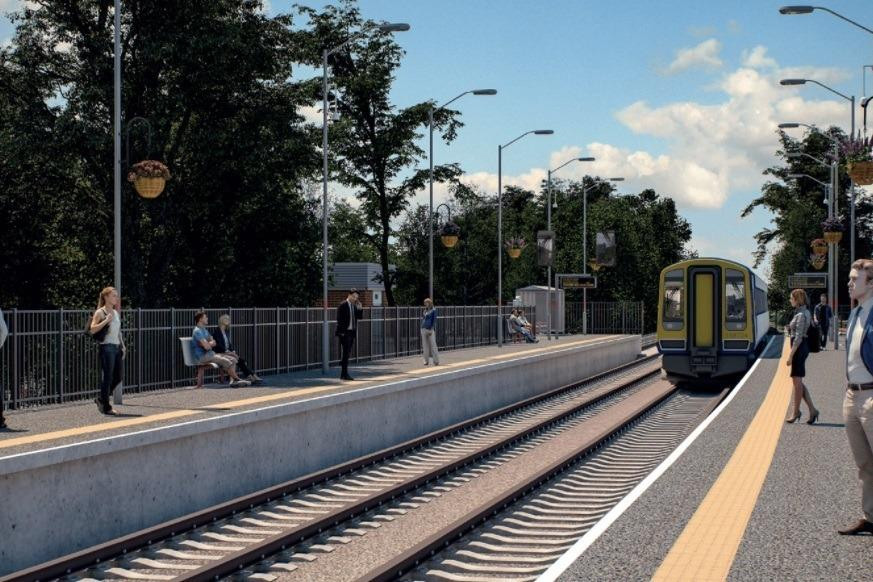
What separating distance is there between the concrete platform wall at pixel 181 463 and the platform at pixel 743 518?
5.09 m

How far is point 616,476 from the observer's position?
16172 mm

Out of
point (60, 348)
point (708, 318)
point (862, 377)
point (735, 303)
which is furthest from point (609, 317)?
point (862, 377)

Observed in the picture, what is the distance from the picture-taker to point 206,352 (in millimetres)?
23484

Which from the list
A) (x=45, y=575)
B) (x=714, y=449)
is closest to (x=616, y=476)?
(x=714, y=449)

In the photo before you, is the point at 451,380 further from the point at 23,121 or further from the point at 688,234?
the point at 688,234

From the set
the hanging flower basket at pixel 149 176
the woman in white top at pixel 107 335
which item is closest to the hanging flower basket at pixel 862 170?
the hanging flower basket at pixel 149 176

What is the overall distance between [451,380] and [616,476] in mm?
7475

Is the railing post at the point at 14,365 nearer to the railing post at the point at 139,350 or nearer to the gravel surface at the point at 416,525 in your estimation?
the railing post at the point at 139,350

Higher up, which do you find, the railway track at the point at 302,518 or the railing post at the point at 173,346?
the railing post at the point at 173,346

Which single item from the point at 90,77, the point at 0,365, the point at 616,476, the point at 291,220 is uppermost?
the point at 90,77

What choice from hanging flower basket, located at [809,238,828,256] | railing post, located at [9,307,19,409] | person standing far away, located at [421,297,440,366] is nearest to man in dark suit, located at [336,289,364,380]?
person standing far away, located at [421,297,440,366]

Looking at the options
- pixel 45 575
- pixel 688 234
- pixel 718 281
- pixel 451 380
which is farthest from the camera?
pixel 688 234

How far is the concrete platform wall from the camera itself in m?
10.8

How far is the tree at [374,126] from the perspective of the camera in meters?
59.2
